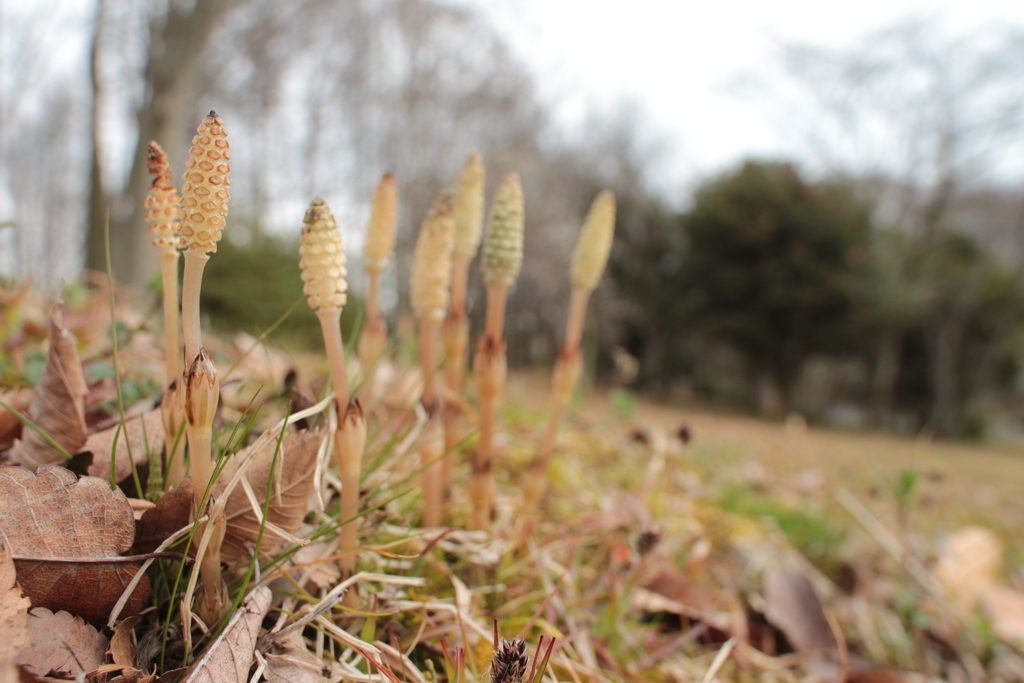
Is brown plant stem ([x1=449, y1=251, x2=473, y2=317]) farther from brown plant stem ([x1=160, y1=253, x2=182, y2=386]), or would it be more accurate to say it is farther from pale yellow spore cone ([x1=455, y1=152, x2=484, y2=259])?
brown plant stem ([x1=160, y1=253, x2=182, y2=386])

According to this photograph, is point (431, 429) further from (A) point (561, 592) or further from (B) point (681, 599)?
(B) point (681, 599)

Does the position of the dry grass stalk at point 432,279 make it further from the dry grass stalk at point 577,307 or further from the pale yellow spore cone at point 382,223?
the dry grass stalk at point 577,307

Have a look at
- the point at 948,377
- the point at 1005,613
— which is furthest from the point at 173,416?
the point at 948,377

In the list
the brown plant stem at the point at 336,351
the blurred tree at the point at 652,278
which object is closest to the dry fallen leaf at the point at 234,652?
the brown plant stem at the point at 336,351

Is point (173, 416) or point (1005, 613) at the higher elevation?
point (173, 416)

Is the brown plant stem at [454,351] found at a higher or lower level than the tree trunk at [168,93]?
lower

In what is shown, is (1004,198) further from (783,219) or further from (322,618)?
(322,618)

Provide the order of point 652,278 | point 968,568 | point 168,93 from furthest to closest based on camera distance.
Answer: point 652,278 → point 168,93 → point 968,568

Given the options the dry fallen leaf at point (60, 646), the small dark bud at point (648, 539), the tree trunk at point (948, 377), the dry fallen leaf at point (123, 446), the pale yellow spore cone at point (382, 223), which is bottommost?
the tree trunk at point (948, 377)
